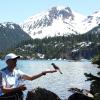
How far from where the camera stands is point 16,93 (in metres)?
11.5

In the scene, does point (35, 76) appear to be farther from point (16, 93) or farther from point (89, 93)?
point (89, 93)

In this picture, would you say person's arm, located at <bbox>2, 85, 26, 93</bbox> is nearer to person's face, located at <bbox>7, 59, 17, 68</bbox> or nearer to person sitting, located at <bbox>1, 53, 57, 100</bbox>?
person sitting, located at <bbox>1, 53, 57, 100</bbox>

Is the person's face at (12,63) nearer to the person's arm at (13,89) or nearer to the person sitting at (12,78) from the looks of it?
the person sitting at (12,78)

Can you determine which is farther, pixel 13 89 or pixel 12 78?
pixel 12 78

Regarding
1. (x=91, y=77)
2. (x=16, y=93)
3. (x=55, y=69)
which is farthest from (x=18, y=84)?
(x=91, y=77)

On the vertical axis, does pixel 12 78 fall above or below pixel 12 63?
below

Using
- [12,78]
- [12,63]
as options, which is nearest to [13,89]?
[12,78]

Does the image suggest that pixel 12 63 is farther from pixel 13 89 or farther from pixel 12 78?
pixel 13 89

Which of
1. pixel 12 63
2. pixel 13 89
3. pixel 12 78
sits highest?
pixel 12 63

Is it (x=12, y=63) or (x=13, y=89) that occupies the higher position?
(x=12, y=63)

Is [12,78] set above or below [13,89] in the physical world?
above

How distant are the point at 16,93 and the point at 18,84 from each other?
0.35 meters

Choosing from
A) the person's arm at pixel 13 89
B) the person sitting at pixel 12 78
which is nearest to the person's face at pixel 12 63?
the person sitting at pixel 12 78

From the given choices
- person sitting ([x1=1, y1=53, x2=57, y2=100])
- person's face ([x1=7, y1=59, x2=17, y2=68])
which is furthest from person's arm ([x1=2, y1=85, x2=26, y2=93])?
person's face ([x1=7, y1=59, x2=17, y2=68])
